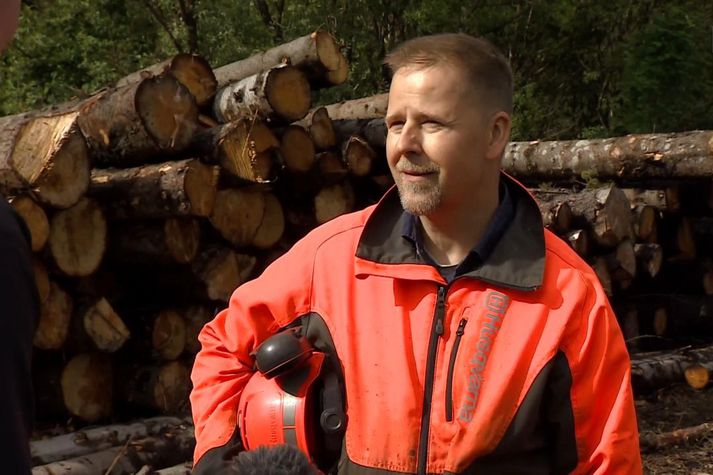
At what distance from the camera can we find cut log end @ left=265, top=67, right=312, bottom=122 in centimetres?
626

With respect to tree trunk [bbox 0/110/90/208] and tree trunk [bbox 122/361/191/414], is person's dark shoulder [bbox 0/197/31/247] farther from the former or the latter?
tree trunk [bbox 122/361/191/414]

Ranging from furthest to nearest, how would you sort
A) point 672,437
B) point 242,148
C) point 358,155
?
point 358,155
point 242,148
point 672,437

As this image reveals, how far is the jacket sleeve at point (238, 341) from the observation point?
7.34 ft

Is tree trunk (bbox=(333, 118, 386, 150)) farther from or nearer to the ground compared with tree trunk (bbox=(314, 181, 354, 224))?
farther from the ground

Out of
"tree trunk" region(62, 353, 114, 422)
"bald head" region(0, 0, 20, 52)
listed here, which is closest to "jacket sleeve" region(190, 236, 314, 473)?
"bald head" region(0, 0, 20, 52)

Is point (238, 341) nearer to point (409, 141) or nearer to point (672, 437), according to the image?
point (409, 141)

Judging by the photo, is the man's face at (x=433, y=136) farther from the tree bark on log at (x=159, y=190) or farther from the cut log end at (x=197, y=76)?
the cut log end at (x=197, y=76)

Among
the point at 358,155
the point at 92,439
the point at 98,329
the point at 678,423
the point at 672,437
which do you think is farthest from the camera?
the point at 358,155

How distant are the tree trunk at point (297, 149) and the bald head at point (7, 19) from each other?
4974 mm

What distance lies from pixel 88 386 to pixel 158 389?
40cm

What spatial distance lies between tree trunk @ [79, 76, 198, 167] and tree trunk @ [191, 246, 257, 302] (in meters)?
0.69

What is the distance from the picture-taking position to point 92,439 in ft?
15.6

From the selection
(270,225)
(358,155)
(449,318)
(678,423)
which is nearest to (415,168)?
(449,318)

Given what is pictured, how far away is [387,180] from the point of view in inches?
271
